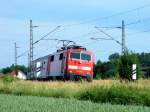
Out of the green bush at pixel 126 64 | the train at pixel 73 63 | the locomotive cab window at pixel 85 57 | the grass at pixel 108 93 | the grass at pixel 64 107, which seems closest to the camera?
the grass at pixel 64 107

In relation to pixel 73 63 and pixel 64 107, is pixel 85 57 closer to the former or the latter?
pixel 73 63

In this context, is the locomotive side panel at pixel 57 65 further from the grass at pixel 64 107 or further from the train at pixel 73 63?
the grass at pixel 64 107

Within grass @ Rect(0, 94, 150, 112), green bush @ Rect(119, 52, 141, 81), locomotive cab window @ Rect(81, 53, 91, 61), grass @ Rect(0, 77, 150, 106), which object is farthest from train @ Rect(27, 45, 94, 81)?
grass @ Rect(0, 94, 150, 112)

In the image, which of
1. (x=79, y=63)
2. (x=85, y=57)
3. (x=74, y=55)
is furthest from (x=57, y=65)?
(x=85, y=57)

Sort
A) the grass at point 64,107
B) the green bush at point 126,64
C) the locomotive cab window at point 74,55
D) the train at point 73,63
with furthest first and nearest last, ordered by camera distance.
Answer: the locomotive cab window at point 74,55 < the train at point 73,63 < the green bush at point 126,64 < the grass at point 64,107

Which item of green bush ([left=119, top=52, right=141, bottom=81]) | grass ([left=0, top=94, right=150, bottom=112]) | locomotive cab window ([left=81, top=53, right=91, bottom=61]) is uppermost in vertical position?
locomotive cab window ([left=81, top=53, right=91, bottom=61])

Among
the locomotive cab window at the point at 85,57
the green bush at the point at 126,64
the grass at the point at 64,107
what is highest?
the locomotive cab window at the point at 85,57

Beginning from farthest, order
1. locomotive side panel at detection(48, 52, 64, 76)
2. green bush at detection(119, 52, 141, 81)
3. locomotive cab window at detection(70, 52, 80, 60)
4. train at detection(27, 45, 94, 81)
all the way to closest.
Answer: locomotive side panel at detection(48, 52, 64, 76) → locomotive cab window at detection(70, 52, 80, 60) → train at detection(27, 45, 94, 81) → green bush at detection(119, 52, 141, 81)

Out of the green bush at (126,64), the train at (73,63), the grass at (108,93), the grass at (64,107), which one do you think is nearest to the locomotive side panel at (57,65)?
the train at (73,63)

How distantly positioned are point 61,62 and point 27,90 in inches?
548

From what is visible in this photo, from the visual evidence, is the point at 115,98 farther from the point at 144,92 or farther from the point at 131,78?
the point at 131,78

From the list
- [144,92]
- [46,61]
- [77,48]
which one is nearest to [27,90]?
[144,92]

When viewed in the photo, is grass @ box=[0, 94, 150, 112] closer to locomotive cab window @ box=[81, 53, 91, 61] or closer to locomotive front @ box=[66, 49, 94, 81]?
locomotive front @ box=[66, 49, 94, 81]

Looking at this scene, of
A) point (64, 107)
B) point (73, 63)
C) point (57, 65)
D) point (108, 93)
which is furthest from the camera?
point (57, 65)
